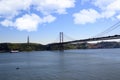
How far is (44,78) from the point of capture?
126ft

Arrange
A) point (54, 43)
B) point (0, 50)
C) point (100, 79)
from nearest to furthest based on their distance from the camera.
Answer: point (100, 79), point (54, 43), point (0, 50)

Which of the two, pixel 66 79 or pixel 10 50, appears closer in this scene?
pixel 66 79

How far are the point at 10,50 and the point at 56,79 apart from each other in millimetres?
162995

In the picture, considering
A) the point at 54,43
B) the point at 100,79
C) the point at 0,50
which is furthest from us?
the point at 0,50

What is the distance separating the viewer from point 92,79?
119 feet

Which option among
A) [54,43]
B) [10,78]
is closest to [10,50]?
[54,43]

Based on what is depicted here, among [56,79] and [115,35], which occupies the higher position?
[115,35]

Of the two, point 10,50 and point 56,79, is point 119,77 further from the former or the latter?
point 10,50

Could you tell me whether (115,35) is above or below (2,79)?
above

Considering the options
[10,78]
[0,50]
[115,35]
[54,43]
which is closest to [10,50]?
[0,50]

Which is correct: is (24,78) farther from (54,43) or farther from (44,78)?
(54,43)

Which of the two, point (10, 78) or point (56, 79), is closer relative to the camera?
point (56, 79)

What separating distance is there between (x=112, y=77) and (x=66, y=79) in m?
5.80

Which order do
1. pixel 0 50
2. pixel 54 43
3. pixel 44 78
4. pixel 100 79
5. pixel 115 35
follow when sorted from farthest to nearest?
pixel 0 50 < pixel 54 43 < pixel 115 35 < pixel 44 78 < pixel 100 79
